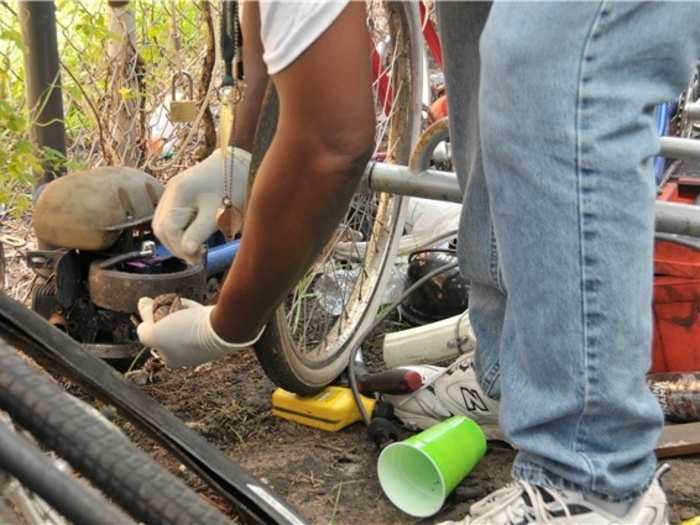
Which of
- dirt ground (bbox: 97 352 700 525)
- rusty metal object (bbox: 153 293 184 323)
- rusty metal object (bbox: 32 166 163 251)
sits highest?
rusty metal object (bbox: 32 166 163 251)

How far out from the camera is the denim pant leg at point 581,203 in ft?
3.00

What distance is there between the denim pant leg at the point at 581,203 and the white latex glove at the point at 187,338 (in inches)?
23.2

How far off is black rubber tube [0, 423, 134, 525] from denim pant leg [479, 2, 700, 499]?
52cm

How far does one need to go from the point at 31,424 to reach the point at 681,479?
1.25 metres

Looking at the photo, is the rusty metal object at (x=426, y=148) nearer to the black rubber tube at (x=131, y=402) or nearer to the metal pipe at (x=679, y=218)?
the metal pipe at (x=679, y=218)

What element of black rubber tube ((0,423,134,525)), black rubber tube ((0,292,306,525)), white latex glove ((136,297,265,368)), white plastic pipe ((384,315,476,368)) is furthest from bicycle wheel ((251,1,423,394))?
black rubber tube ((0,423,134,525))

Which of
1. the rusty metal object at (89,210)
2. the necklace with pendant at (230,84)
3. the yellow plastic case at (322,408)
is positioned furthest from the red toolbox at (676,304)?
the rusty metal object at (89,210)

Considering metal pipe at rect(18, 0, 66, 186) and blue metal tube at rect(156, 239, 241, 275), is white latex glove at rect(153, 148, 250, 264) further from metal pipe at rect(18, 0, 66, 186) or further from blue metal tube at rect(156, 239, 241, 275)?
metal pipe at rect(18, 0, 66, 186)

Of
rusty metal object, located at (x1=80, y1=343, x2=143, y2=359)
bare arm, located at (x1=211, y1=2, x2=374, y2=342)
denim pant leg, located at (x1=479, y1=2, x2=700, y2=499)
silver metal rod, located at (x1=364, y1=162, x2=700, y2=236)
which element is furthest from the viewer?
rusty metal object, located at (x1=80, y1=343, x2=143, y2=359)

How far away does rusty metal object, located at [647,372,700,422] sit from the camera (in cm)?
173

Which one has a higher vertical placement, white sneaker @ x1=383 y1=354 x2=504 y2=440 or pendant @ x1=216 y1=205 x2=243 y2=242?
pendant @ x1=216 y1=205 x2=243 y2=242

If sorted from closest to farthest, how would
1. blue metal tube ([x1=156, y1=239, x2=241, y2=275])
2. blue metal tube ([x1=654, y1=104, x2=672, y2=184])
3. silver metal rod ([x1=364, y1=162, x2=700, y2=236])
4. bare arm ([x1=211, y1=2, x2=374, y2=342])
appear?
bare arm ([x1=211, y1=2, x2=374, y2=342]), silver metal rod ([x1=364, y1=162, x2=700, y2=236]), blue metal tube ([x1=156, y1=239, x2=241, y2=275]), blue metal tube ([x1=654, y1=104, x2=672, y2=184])

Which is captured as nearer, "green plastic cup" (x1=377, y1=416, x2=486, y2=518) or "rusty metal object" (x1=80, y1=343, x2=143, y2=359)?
"green plastic cup" (x1=377, y1=416, x2=486, y2=518)

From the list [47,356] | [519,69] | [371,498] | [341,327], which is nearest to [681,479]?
[371,498]
